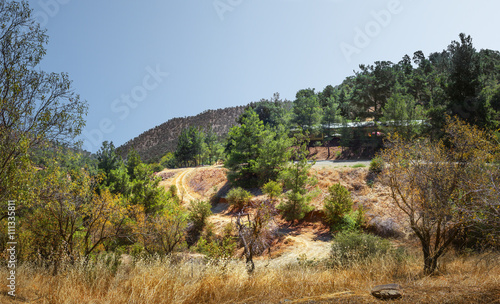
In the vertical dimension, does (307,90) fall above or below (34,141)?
above

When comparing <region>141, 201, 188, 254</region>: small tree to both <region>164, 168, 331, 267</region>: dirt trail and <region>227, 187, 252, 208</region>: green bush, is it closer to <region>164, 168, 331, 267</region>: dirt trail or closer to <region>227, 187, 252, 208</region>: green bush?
<region>164, 168, 331, 267</region>: dirt trail

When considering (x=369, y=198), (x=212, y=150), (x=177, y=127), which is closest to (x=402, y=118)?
(x=369, y=198)

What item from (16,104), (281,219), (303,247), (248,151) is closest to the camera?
(16,104)

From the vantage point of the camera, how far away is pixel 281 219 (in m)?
25.4

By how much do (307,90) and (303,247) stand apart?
62461 millimetres

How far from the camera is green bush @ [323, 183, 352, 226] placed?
2156cm

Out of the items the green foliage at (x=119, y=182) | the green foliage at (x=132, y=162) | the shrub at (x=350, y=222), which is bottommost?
the shrub at (x=350, y=222)

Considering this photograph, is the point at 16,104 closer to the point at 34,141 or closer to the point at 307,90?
the point at 34,141

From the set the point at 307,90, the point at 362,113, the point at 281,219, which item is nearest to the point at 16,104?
the point at 281,219

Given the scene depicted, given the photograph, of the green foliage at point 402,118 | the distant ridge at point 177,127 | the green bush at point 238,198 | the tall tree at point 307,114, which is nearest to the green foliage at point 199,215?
the green bush at point 238,198

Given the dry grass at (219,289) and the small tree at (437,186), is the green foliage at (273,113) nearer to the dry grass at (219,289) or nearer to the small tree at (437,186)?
the small tree at (437,186)

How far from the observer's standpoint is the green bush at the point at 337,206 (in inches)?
849

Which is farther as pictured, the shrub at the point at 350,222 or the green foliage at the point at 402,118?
the green foliage at the point at 402,118

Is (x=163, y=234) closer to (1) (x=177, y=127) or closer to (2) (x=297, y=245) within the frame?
(2) (x=297, y=245)
